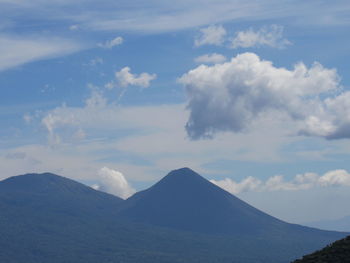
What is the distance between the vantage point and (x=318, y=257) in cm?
8875

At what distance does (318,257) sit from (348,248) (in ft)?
15.6

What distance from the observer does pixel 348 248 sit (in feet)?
293

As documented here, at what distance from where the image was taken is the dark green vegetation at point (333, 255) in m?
86.2

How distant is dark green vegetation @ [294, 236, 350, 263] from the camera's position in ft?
283

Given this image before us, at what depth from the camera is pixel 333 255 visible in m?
88.1
